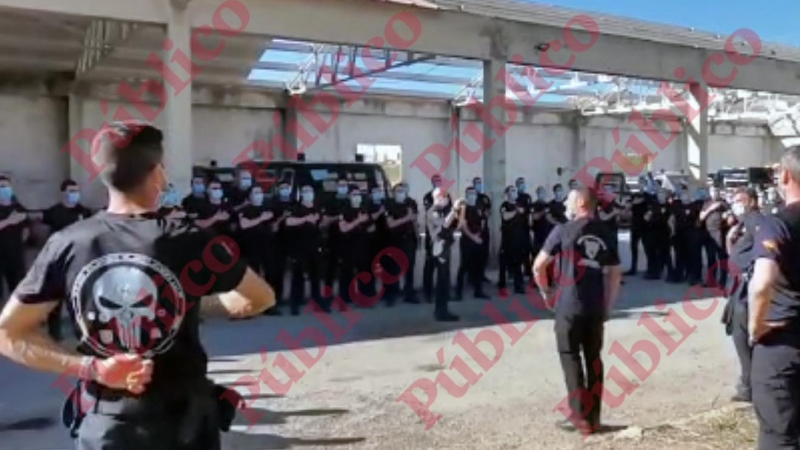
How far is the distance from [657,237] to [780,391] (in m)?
11.4

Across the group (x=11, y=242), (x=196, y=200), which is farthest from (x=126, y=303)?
(x=196, y=200)

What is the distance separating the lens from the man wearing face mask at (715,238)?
498 inches

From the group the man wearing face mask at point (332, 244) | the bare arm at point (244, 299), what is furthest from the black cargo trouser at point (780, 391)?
the man wearing face mask at point (332, 244)

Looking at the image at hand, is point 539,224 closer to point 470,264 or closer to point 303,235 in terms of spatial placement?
point 470,264

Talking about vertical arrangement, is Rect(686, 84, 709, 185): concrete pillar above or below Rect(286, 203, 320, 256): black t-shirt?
above

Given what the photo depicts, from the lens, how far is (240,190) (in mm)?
12289

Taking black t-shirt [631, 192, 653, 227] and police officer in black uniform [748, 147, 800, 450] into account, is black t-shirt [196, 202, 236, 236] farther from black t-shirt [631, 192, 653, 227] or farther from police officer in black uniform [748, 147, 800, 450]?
police officer in black uniform [748, 147, 800, 450]

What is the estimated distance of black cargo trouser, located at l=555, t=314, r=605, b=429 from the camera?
17.9 ft

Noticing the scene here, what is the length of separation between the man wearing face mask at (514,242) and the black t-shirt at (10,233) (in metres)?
7.04

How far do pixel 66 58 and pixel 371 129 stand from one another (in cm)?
927

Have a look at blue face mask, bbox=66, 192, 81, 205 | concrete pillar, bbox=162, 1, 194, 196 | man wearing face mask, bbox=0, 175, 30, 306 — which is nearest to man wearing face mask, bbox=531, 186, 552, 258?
concrete pillar, bbox=162, 1, 194, 196

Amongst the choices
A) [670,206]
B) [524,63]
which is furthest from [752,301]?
[524,63]

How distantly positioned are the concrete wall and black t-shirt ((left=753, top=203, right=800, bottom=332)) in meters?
9.74

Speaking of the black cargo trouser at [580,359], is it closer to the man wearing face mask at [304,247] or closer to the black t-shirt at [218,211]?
the man wearing face mask at [304,247]
